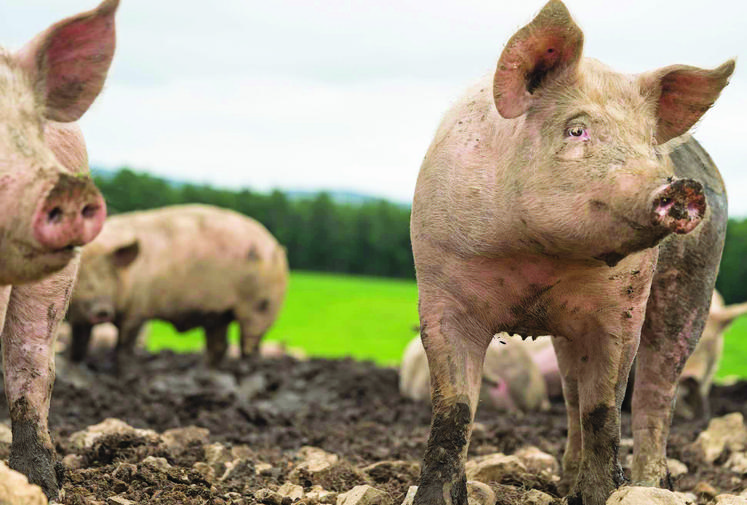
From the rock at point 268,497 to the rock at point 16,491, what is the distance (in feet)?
4.79

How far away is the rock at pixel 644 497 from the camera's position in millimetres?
4457

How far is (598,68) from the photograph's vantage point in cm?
455

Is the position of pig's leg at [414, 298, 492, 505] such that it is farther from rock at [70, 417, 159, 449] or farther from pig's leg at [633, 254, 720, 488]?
rock at [70, 417, 159, 449]

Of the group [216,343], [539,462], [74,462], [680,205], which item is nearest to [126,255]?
[216,343]

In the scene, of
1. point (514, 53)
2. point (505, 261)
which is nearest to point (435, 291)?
point (505, 261)

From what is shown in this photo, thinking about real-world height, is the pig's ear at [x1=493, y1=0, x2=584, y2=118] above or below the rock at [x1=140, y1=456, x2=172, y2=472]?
above

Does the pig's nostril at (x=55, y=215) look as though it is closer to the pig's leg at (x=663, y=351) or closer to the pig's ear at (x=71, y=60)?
the pig's ear at (x=71, y=60)

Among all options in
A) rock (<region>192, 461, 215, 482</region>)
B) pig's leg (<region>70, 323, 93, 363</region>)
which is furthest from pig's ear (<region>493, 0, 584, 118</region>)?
pig's leg (<region>70, 323, 93, 363</region>)

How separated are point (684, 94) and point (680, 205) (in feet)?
3.65

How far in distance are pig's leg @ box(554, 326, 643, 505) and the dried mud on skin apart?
377 millimetres

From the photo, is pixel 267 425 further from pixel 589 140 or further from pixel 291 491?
pixel 589 140

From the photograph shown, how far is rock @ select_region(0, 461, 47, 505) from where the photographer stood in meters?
3.44

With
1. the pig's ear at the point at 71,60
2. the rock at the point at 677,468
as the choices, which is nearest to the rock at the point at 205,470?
the pig's ear at the point at 71,60

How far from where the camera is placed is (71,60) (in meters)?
3.98
